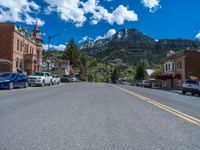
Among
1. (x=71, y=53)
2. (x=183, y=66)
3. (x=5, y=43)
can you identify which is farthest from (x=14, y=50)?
(x=71, y=53)

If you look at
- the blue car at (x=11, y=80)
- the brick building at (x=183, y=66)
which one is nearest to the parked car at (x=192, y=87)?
the blue car at (x=11, y=80)

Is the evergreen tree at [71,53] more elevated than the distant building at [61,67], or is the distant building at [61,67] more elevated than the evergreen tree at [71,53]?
the evergreen tree at [71,53]

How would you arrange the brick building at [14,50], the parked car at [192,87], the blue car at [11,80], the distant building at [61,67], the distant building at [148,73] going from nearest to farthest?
1. the blue car at [11,80]
2. the parked car at [192,87]
3. the brick building at [14,50]
4. the distant building at [148,73]
5. the distant building at [61,67]

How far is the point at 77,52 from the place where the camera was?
394ft

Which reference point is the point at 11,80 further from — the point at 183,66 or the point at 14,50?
the point at 183,66

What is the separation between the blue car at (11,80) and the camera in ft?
87.6

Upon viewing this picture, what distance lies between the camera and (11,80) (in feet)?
90.1

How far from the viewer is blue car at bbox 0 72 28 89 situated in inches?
1051

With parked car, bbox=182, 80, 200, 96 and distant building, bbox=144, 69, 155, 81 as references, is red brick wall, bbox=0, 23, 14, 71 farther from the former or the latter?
distant building, bbox=144, 69, 155, 81

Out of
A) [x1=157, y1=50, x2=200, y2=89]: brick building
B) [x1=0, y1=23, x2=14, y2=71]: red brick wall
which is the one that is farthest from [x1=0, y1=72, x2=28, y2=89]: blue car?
[x1=157, y1=50, x2=200, y2=89]: brick building

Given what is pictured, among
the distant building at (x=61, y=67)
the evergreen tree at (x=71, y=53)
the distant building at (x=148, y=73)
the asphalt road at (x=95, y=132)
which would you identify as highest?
the evergreen tree at (x=71, y=53)

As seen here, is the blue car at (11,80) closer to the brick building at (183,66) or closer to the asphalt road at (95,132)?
the asphalt road at (95,132)

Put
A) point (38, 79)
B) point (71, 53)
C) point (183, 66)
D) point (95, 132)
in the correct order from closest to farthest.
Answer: point (95, 132) < point (38, 79) < point (183, 66) < point (71, 53)

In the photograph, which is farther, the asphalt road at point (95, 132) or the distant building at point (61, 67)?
the distant building at point (61, 67)
